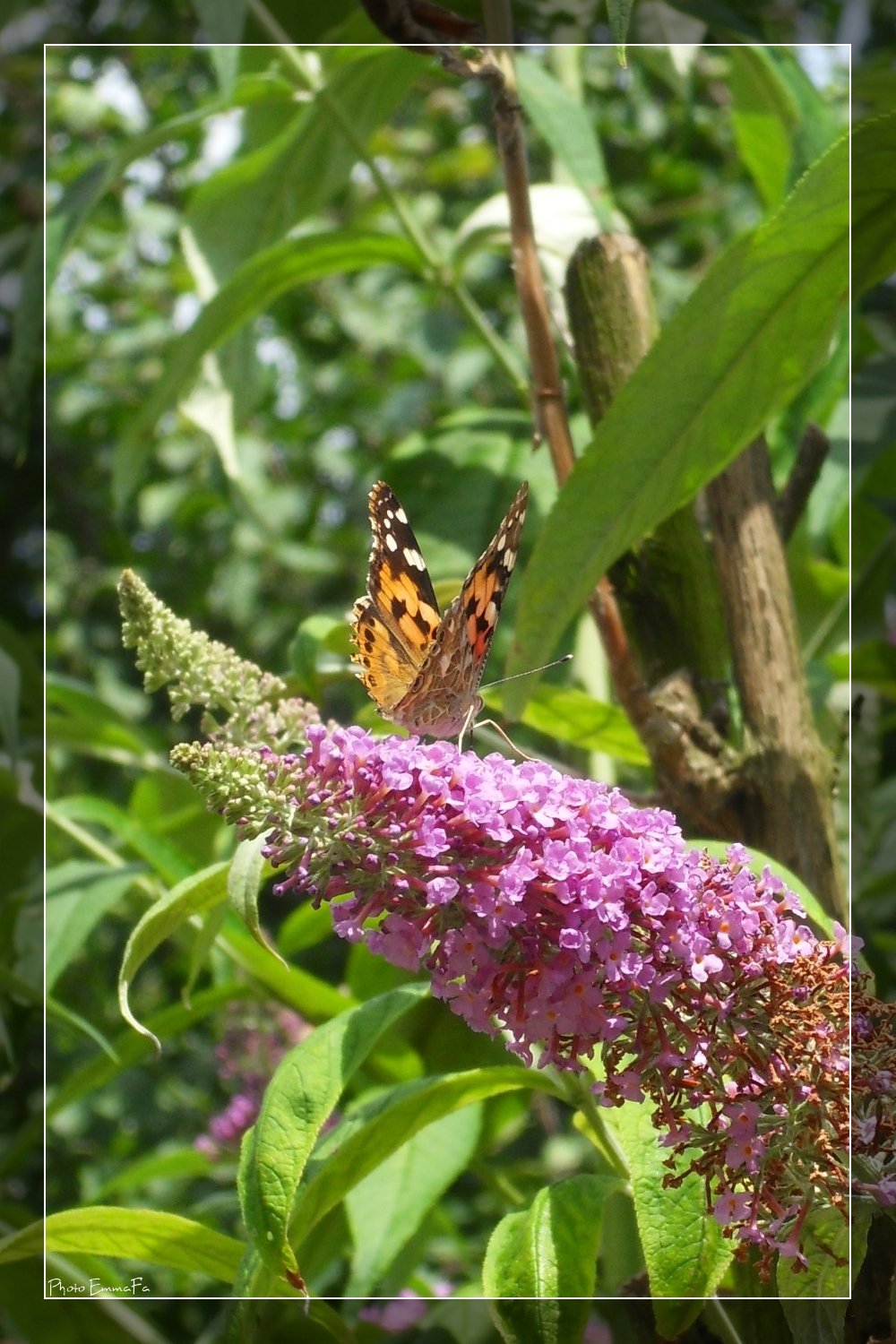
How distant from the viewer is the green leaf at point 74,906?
1278mm

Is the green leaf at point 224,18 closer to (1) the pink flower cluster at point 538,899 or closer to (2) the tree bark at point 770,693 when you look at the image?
(2) the tree bark at point 770,693

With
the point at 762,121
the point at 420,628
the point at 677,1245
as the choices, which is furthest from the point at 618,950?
the point at 762,121

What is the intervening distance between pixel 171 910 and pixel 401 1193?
0.45m

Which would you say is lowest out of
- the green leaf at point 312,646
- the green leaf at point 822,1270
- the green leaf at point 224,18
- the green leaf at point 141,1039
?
the green leaf at point 141,1039

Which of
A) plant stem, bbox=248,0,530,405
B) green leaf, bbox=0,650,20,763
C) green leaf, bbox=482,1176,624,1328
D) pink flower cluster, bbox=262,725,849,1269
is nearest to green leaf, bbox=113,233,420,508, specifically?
plant stem, bbox=248,0,530,405

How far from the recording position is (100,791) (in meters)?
2.81

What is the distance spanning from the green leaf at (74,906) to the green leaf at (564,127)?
80 centimetres

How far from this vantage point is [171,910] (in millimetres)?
872

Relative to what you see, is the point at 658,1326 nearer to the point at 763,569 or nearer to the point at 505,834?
the point at 505,834

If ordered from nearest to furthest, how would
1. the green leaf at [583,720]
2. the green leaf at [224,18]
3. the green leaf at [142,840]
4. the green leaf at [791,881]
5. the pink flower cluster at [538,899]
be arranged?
the pink flower cluster at [538,899]
the green leaf at [791,881]
the green leaf at [583,720]
the green leaf at [224,18]
the green leaf at [142,840]

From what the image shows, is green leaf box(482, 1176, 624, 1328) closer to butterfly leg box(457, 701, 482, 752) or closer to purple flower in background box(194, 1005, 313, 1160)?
butterfly leg box(457, 701, 482, 752)

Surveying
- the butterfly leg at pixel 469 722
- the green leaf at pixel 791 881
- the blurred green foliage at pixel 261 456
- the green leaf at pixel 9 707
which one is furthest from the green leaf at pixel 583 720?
the green leaf at pixel 9 707

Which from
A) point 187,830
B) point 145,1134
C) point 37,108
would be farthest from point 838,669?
point 37,108

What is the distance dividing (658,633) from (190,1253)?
1.81 feet
